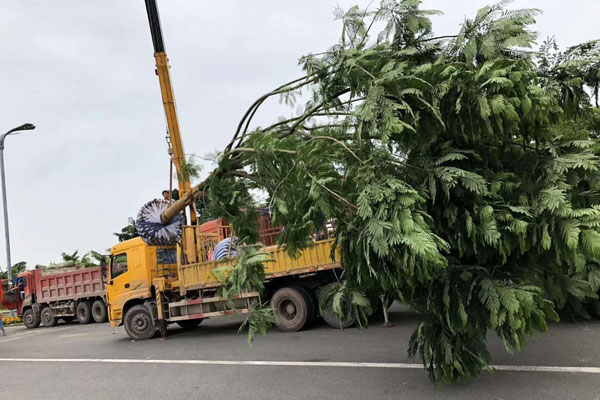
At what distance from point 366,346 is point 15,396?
5.50 metres

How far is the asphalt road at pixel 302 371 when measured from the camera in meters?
5.18

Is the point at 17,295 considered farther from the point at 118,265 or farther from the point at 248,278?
the point at 248,278

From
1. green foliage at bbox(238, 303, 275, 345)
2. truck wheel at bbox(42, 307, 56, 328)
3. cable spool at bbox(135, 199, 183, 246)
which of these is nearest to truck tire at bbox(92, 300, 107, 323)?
truck wheel at bbox(42, 307, 56, 328)

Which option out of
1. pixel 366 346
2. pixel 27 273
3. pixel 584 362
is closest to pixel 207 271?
pixel 366 346

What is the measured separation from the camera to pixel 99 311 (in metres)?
17.7

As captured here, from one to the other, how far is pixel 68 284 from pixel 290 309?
12340mm

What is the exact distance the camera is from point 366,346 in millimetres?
7848

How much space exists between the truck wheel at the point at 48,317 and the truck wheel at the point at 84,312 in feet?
5.48

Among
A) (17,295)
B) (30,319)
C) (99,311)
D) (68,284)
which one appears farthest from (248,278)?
(17,295)

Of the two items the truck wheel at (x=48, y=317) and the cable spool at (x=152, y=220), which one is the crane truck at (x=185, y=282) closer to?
the cable spool at (x=152, y=220)

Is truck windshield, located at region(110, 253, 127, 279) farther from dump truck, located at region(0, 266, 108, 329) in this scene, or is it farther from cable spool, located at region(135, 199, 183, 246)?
dump truck, located at region(0, 266, 108, 329)

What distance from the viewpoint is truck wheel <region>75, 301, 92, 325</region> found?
58.9ft

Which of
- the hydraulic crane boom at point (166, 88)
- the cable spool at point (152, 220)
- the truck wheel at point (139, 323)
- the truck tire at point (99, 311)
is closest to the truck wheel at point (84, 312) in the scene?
the truck tire at point (99, 311)

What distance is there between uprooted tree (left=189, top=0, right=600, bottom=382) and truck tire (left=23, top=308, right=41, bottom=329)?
61.5 ft
